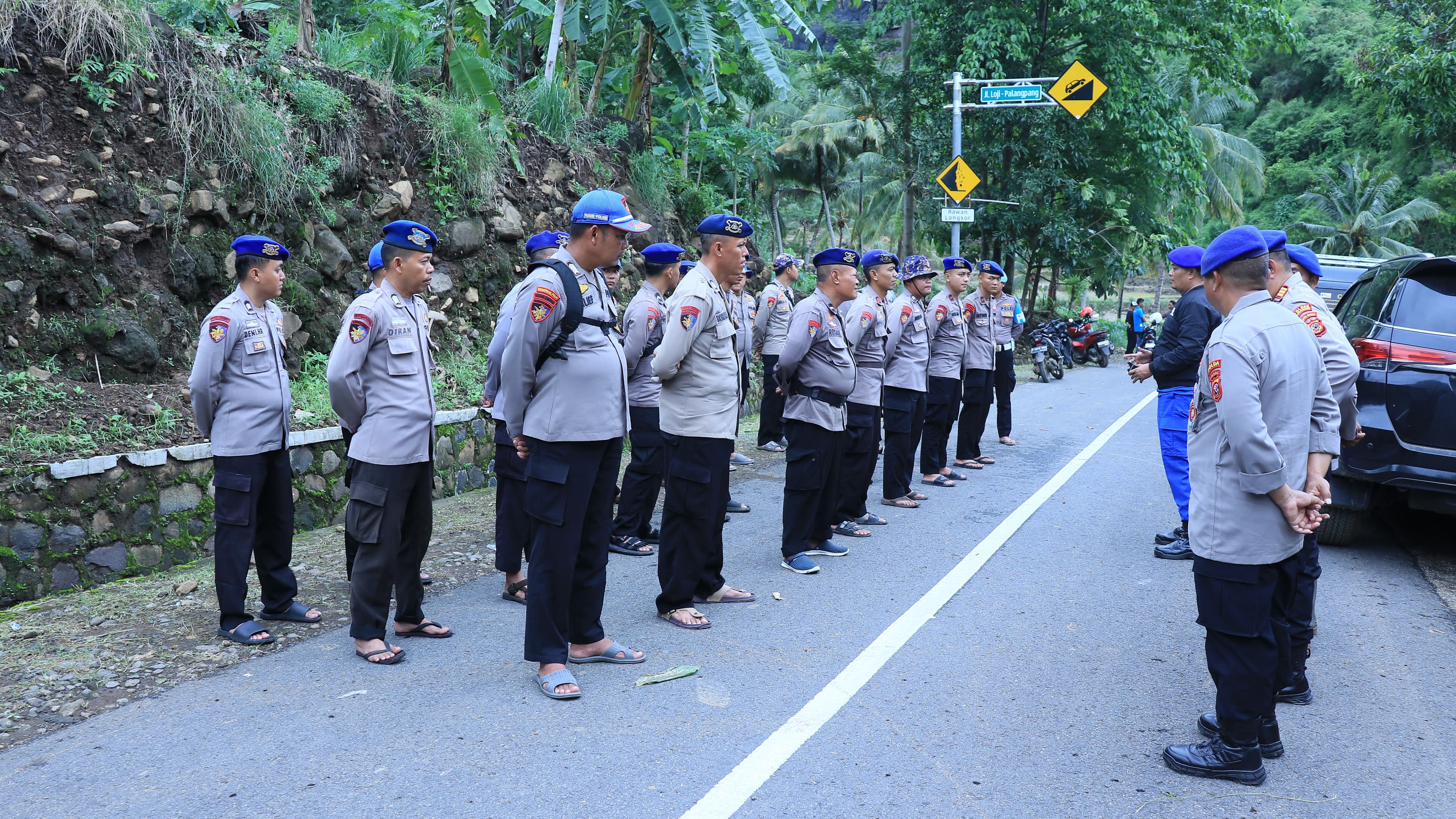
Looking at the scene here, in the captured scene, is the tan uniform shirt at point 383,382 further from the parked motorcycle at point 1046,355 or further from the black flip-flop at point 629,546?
the parked motorcycle at point 1046,355

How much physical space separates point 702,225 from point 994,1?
18.0m

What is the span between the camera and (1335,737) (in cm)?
383

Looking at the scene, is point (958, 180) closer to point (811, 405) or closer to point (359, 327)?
point (811, 405)

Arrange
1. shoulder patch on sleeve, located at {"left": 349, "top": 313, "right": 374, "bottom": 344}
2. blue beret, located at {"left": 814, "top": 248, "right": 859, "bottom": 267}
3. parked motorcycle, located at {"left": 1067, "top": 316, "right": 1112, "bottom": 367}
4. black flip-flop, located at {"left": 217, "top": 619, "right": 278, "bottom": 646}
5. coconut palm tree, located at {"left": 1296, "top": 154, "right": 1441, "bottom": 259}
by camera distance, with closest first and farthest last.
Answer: shoulder patch on sleeve, located at {"left": 349, "top": 313, "right": 374, "bottom": 344} < black flip-flop, located at {"left": 217, "top": 619, "right": 278, "bottom": 646} < blue beret, located at {"left": 814, "top": 248, "right": 859, "bottom": 267} < parked motorcycle, located at {"left": 1067, "top": 316, "right": 1112, "bottom": 367} < coconut palm tree, located at {"left": 1296, "top": 154, "right": 1441, "bottom": 259}

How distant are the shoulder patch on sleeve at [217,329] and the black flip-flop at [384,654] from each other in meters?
1.67

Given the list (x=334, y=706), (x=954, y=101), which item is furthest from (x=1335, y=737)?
(x=954, y=101)

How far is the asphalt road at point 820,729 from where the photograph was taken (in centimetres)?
325

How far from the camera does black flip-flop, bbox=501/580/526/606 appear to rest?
5.45 meters

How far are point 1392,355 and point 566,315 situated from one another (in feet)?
16.9

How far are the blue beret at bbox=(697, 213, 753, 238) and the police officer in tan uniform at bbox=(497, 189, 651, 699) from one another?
0.75 meters

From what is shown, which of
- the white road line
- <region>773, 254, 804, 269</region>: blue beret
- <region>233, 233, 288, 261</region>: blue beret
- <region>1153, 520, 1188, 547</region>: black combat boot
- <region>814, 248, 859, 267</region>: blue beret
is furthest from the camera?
<region>773, 254, 804, 269</region>: blue beret

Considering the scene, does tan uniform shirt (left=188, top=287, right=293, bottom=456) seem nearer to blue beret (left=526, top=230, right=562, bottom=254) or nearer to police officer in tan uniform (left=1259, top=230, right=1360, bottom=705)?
blue beret (left=526, top=230, right=562, bottom=254)

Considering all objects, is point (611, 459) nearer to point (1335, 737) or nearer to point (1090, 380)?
point (1335, 737)

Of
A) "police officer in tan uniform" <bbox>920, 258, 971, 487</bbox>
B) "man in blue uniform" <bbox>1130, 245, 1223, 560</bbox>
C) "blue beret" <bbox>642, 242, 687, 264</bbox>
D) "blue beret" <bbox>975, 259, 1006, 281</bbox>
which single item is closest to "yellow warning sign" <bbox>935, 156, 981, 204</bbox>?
"blue beret" <bbox>975, 259, 1006, 281</bbox>
